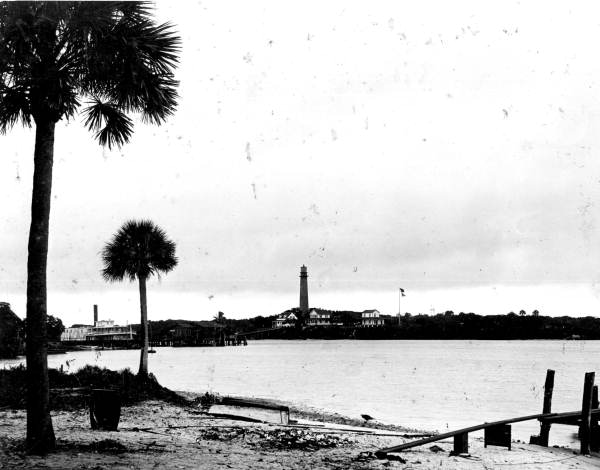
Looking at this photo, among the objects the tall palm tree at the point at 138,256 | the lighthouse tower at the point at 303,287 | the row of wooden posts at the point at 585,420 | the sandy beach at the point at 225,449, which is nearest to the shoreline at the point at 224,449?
the sandy beach at the point at 225,449

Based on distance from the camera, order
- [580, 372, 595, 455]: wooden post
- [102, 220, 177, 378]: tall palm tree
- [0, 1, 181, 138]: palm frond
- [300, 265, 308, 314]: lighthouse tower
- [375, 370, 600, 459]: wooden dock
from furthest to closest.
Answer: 1. [300, 265, 308, 314]: lighthouse tower
2. [102, 220, 177, 378]: tall palm tree
3. [580, 372, 595, 455]: wooden post
4. [375, 370, 600, 459]: wooden dock
5. [0, 1, 181, 138]: palm frond

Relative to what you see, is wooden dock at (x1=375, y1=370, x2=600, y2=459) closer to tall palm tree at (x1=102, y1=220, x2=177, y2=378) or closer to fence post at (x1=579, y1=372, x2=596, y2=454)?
fence post at (x1=579, y1=372, x2=596, y2=454)

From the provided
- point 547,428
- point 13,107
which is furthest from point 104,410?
point 547,428

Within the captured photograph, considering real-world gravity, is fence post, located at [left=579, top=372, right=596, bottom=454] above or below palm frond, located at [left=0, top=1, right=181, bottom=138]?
below

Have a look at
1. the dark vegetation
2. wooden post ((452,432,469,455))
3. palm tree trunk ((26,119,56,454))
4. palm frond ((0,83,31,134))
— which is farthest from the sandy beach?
palm frond ((0,83,31,134))

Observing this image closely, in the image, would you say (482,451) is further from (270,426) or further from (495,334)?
(495,334)

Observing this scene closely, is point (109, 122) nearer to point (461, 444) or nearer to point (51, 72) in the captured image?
point (51, 72)

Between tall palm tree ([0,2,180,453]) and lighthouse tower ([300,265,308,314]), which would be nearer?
tall palm tree ([0,2,180,453])

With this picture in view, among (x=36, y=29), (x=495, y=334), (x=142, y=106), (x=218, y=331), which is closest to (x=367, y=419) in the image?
(x=142, y=106)
